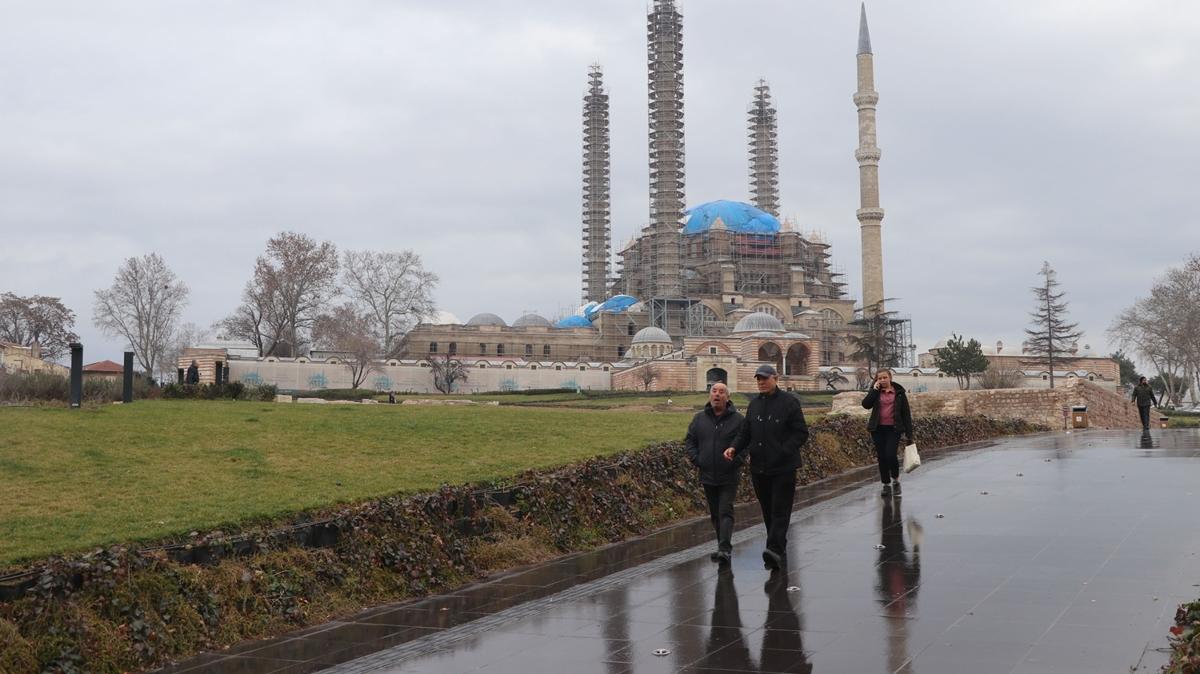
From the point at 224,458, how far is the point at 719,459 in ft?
18.8

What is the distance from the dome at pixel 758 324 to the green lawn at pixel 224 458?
5130cm

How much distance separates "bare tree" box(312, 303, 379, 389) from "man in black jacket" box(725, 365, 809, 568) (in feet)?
161

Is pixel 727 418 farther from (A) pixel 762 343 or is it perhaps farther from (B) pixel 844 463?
(A) pixel 762 343

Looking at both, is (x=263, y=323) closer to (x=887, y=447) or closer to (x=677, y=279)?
(x=677, y=279)

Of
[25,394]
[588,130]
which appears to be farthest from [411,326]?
[25,394]

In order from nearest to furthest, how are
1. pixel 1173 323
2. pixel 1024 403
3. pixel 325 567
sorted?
pixel 325 567 < pixel 1024 403 < pixel 1173 323

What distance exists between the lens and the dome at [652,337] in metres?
71.1

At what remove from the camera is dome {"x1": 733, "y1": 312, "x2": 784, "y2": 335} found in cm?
6850

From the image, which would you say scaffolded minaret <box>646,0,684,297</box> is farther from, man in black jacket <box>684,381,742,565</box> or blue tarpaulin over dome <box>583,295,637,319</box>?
man in black jacket <box>684,381,742,565</box>

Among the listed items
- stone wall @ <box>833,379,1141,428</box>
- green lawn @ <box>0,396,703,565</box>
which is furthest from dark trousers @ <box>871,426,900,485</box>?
stone wall @ <box>833,379,1141,428</box>

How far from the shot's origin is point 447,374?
204ft

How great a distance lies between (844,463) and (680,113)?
63.9m

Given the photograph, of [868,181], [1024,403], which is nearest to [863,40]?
[868,181]

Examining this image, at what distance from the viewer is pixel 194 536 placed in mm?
7090
